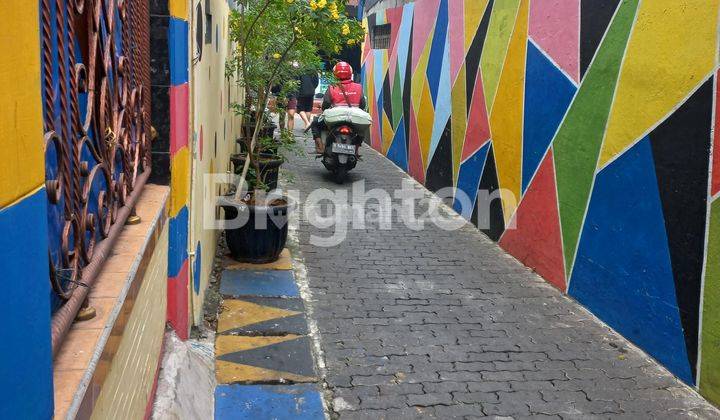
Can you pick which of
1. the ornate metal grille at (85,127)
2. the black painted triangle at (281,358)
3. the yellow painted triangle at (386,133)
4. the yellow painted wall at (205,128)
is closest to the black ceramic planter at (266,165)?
the yellow painted wall at (205,128)

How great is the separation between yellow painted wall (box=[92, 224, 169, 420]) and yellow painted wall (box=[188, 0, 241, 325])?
97cm

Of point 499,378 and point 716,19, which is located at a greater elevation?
point 716,19

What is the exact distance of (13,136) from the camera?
1016mm

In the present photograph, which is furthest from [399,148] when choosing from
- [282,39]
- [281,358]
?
[281,358]

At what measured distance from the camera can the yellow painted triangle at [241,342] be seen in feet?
14.0

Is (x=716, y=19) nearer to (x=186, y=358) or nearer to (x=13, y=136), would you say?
(x=186, y=358)

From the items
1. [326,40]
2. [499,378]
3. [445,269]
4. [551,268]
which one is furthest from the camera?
[326,40]

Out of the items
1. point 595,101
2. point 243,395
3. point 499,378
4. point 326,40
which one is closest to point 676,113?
point 595,101

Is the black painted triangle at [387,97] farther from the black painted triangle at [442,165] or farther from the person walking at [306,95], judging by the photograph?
the black painted triangle at [442,165]

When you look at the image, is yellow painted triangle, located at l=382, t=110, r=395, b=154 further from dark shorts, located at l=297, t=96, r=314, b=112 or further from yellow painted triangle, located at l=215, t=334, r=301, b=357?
yellow painted triangle, located at l=215, t=334, r=301, b=357

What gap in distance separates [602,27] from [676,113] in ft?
3.86

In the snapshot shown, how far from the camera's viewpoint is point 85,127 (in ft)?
5.96

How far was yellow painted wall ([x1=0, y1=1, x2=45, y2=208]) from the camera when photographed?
0.98 metres

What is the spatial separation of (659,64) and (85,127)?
11.8 feet
